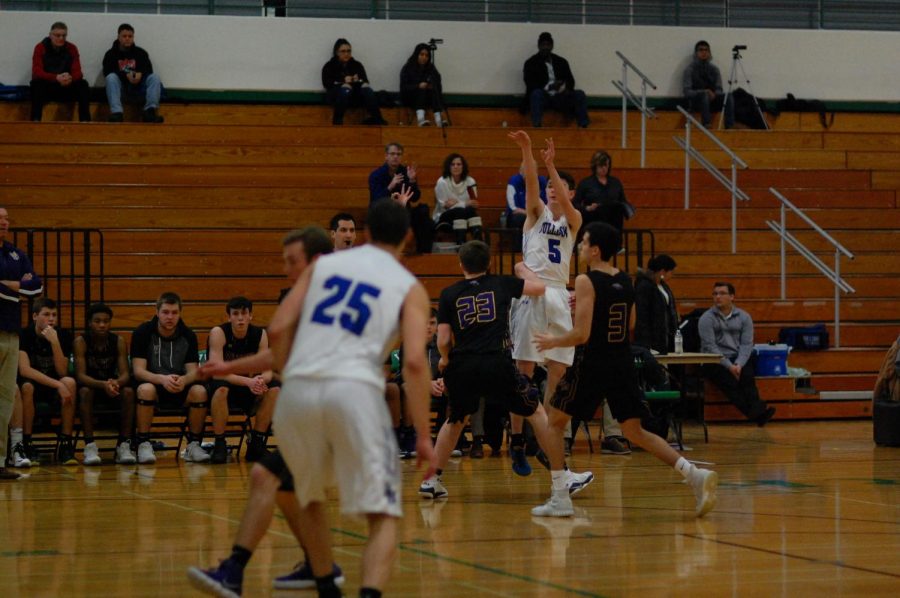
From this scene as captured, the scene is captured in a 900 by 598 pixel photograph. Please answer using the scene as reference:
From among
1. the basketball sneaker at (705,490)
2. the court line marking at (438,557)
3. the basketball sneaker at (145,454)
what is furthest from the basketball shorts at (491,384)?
the basketball sneaker at (145,454)

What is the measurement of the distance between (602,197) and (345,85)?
4949 mm

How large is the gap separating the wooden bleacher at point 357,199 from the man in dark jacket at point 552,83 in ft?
1.41

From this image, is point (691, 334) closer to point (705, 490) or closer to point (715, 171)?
point (715, 171)

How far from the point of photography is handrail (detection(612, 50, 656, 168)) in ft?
60.6

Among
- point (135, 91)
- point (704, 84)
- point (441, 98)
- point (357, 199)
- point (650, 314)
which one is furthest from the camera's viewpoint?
point (704, 84)

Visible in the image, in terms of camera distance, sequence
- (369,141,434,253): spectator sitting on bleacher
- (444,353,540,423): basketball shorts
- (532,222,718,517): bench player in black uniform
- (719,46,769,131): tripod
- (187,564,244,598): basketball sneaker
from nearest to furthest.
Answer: (187,564,244,598): basketball sneaker → (532,222,718,517): bench player in black uniform → (444,353,540,423): basketball shorts → (369,141,434,253): spectator sitting on bleacher → (719,46,769,131): tripod

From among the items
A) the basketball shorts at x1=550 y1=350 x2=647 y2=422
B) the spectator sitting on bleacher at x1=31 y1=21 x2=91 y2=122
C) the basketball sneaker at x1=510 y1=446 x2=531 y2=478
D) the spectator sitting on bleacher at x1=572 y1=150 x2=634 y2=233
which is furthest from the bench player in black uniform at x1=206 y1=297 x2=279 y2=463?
the spectator sitting on bleacher at x1=31 y1=21 x2=91 y2=122

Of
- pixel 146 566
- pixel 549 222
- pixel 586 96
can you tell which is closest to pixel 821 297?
pixel 586 96

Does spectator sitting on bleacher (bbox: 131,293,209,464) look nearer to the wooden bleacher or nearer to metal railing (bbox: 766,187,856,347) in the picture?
the wooden bleacher

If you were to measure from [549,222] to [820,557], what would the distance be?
4.61 meters

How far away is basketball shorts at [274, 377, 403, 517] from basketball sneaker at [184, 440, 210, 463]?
22.8ft

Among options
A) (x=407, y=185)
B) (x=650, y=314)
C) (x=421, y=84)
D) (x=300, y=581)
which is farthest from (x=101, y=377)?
(x=421, y=84)

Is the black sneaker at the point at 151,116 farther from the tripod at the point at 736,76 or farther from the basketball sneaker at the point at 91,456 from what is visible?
the tripod at the point at 736,76

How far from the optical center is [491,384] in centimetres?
826
